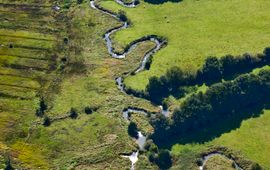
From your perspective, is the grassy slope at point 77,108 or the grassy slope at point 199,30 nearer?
the grassy slope at point 77,108

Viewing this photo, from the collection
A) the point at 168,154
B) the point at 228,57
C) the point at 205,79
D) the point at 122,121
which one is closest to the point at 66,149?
the point at 122,121

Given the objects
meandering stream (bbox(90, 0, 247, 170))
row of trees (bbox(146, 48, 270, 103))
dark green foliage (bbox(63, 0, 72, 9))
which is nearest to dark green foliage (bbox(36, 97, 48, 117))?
meandering stream (bbox(90, 0, 247, 170))

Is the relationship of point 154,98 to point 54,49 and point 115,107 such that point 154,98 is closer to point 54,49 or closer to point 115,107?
point 115,107

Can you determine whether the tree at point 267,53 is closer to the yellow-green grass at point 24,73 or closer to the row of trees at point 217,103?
the row of trees at point 217,103

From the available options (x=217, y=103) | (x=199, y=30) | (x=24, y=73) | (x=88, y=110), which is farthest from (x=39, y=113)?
(x=199, y=30)

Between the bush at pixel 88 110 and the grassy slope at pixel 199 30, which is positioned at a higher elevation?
the grassy slope at pixel 199 30

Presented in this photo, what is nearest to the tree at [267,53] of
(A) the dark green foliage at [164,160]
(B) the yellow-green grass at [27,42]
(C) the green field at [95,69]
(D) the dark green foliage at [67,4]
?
(C) the green field at [95,69]

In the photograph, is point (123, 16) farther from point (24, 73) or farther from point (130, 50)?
point (24, 73)
